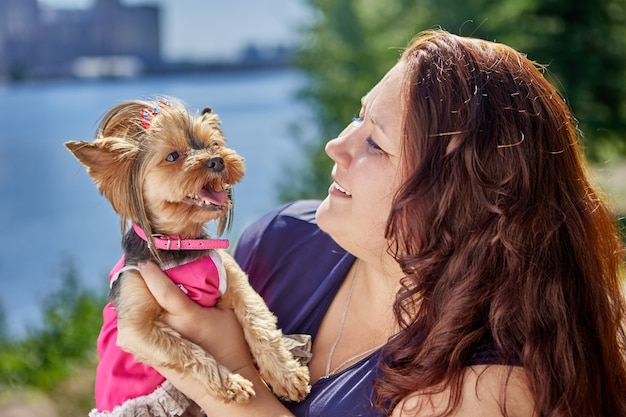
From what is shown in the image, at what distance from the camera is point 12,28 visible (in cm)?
705

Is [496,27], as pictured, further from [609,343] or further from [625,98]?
[609,343]

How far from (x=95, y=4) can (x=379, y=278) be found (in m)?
5.67

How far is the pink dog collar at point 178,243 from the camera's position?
2.28 meters

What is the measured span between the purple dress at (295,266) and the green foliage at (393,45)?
5.79m

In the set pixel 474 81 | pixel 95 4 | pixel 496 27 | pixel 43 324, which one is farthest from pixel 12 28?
pixel 474 81

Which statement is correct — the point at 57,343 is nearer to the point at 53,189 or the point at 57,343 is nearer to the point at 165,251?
the point at 53,189

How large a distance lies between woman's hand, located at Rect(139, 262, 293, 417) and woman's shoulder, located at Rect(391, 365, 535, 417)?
48 centimetres

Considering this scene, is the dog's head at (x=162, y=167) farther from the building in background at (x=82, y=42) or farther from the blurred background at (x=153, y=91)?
the building in background at (x=82, y=42)

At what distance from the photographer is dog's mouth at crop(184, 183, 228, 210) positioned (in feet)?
7.36

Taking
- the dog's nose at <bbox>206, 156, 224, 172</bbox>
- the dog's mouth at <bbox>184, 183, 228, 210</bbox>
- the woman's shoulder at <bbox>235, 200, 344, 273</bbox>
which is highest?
the dog's nose at <bbox>206, 156, 224, 172</bbox>

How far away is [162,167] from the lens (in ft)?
7.24

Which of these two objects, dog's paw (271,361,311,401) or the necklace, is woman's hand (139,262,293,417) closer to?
dog's paw (271,361,311,401)

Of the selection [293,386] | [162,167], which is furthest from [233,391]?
[162,167]

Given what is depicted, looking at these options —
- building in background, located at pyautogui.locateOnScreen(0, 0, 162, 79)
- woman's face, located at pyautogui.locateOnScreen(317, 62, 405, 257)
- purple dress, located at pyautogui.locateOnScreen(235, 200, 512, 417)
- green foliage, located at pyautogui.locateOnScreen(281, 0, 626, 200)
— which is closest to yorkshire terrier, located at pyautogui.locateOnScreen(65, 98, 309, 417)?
purple dress, located at pyautogui.locateOnScreen(235, 200, 512, 417)
